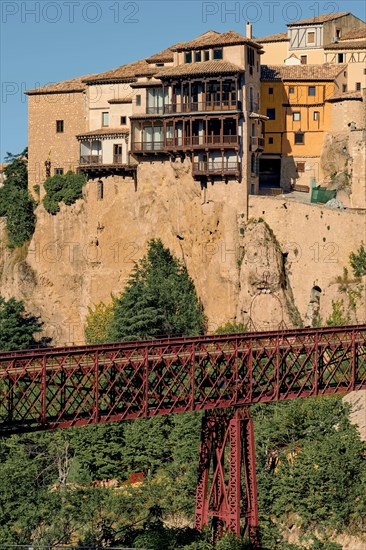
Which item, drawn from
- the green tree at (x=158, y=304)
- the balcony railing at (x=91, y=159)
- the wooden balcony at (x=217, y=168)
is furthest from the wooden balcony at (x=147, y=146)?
the green tree at (x=158, y=304)

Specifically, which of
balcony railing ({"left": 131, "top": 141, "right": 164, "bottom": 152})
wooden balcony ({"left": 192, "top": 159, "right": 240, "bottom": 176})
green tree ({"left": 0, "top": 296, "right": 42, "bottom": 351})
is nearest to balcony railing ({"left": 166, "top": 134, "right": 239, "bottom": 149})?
wooden balcony ({"left": 192, "top": 159, "right": 240, "bottom": 176})

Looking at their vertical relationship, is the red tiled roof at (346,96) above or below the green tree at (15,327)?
above

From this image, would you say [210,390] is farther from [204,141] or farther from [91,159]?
[91,159]

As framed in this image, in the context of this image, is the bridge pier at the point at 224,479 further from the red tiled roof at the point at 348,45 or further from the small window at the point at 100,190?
the red tiled roof at the point at 348,45

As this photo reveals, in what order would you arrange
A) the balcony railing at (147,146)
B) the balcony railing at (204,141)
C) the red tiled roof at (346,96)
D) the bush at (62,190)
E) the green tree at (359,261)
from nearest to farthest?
the green tree at (359,261), the balcony railing at (204,141), the balcony railing at (147,146), the red tiled roof at (346,96), the bush at (62,190)

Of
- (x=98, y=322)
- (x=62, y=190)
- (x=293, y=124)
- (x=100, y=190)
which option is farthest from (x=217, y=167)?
(x=62, y=190)

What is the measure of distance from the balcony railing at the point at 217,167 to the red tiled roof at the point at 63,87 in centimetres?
1533

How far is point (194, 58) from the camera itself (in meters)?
107

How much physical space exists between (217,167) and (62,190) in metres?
15.3

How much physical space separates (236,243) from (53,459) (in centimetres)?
2196

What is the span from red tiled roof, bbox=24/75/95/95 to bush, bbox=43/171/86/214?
6526 millimetres

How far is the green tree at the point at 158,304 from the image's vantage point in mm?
105438

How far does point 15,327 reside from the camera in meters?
113

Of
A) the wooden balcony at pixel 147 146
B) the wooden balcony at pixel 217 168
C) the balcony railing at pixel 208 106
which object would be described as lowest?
the wooden balcony at pixel 217 168
